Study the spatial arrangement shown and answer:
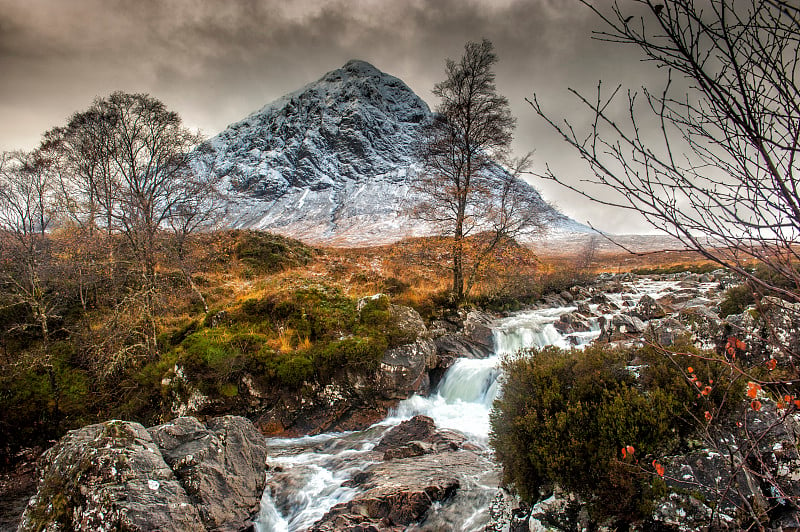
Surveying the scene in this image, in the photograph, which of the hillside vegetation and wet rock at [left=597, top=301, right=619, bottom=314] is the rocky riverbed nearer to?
the hillside vegetation

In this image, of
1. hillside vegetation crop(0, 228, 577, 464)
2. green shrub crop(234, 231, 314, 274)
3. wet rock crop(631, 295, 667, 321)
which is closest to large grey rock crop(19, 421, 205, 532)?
hillside vegetation crop(0, 228, 577, 464)

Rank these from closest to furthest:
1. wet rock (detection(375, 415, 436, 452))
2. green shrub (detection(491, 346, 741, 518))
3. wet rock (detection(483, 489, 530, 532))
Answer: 1. green shrub (detection(491, 346, 741, 518))
2. wet rock (detection(483, 489, 530, 532))
3. wet rock (detection(375, 415, 436, 452))

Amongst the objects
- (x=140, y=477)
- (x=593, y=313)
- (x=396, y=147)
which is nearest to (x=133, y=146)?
(x=140, y=477)

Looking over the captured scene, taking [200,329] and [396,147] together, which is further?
[396,147]

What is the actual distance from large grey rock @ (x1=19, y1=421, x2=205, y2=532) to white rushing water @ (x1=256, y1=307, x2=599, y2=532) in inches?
71.3

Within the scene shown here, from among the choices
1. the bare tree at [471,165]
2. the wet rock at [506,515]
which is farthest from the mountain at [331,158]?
the wet rock at [506,515]

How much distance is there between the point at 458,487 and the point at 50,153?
59.0 ft

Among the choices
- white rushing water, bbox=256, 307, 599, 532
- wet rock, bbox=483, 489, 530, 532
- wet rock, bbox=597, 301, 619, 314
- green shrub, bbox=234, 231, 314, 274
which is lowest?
white rushing water, bbox=256, 307, 599, 532

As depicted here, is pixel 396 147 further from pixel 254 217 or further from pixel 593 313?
pixel 593 313

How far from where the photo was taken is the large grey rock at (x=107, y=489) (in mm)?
3838

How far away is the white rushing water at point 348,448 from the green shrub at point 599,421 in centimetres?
145

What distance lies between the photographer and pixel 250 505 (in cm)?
530

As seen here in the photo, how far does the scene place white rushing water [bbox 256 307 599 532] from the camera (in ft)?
18.6

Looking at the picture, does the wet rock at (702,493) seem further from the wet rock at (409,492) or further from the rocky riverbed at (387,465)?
the wet rock at (409,492)
